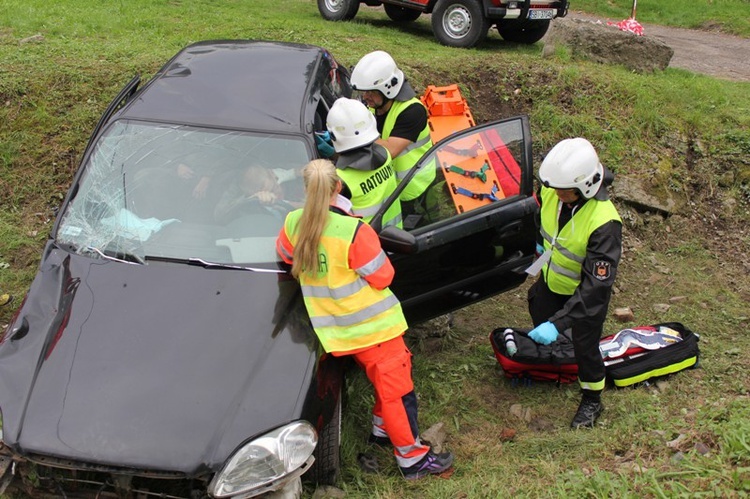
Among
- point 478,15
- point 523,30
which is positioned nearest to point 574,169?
point 478,15

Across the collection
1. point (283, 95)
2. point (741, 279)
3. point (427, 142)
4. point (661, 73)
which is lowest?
point (741, 279)

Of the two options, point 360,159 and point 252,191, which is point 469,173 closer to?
point 360,159

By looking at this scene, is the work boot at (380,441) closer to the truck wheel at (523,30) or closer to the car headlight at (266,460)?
the car headlight at (266,460)

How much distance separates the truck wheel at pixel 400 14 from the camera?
39.2 feet

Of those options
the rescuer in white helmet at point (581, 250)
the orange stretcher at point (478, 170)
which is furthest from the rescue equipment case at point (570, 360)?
the orange stretcher at point (478, 170)

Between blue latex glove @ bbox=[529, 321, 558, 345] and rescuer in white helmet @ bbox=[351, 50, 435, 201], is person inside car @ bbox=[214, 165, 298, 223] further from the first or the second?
blue latex glove @ bbox=[529, 321, 558, 345]

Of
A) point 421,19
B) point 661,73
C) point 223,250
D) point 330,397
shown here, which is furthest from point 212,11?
point 330,397

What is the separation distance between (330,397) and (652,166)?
16.9 feet

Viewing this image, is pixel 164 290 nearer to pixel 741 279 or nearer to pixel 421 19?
pixel 741 279

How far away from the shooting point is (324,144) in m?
4.19

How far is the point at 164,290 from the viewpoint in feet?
11.3

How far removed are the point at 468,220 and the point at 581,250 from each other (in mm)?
728

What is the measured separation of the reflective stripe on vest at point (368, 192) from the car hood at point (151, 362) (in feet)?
2.32

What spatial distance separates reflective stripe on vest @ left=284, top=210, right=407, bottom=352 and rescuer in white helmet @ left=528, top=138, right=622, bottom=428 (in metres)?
0.90
